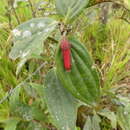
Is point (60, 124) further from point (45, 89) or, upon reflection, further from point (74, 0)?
point (74, 0)

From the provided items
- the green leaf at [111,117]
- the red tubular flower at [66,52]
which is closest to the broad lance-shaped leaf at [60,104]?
the red tubular flower at [66,52]

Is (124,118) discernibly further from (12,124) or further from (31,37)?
(31,37)

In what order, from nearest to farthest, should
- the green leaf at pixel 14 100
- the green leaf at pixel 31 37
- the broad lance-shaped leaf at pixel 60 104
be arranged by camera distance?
the green leaf at pixel 31 37
the broad lance-shaped leaf at pixel 60 104
the green leaf at pixel 14 100

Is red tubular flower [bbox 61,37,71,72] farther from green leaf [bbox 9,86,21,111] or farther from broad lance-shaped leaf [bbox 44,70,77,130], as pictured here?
green leaf [bbox 9,86,21,111]

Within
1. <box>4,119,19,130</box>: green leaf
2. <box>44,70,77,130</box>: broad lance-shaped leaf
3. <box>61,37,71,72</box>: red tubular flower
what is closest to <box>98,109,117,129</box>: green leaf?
<box>4,119,19,130</box>: green leaf

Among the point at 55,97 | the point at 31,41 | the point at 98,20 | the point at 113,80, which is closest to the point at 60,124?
the point at 55,97

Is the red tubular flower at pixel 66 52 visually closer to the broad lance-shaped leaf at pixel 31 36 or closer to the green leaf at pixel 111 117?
the broad lance-shaped leaf at pixel 31 36
